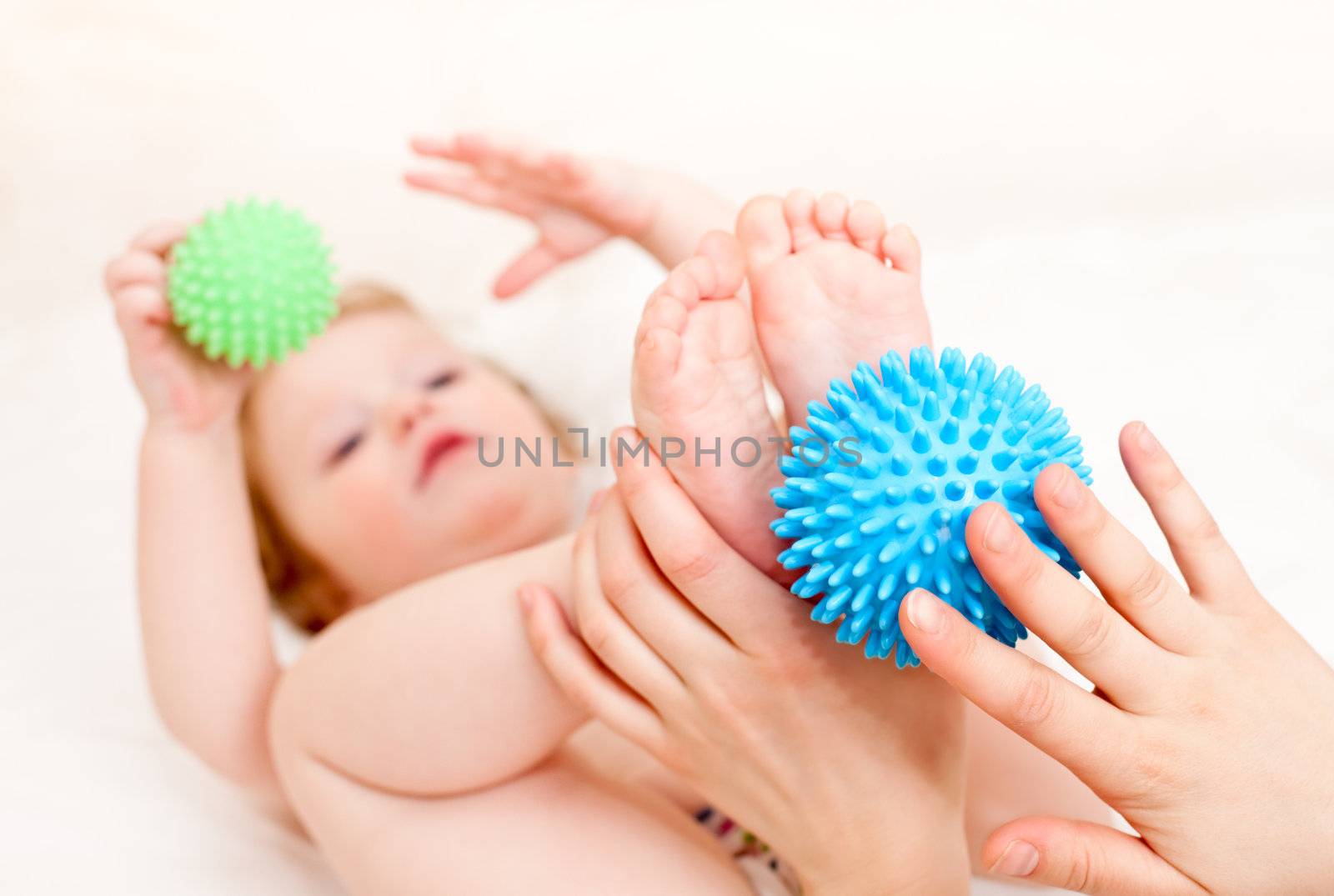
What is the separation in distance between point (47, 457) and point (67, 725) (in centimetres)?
45

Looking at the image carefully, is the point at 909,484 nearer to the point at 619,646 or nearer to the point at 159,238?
the point at 619,646

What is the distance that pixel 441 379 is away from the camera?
129 centimetres

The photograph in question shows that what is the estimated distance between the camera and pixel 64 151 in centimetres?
165

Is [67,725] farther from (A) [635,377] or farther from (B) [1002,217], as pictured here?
(B) [1002,217]

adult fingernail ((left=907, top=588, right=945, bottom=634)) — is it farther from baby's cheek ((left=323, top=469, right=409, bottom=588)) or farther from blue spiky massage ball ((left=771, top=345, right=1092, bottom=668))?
baby's cheek ((left=323, top=469, right=409, bottom=588))

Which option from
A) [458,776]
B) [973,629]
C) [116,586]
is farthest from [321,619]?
[973,629]

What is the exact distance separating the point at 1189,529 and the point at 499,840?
56cm

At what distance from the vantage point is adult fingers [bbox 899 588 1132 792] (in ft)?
1.81

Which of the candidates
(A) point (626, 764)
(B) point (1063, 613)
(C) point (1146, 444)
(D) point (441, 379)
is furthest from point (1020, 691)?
(D) point (441, 379)

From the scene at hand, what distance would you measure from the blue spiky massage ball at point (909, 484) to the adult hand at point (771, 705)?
0.26 feet

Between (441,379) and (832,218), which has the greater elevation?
(832,218)

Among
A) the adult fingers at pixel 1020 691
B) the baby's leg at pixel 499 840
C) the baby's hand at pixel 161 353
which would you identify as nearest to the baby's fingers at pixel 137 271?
the baby's hand at pixel 161 353

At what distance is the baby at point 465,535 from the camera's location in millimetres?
742

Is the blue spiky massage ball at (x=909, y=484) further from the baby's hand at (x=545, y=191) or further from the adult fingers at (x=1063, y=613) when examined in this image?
the baby's hand at (x=545, y=191)
